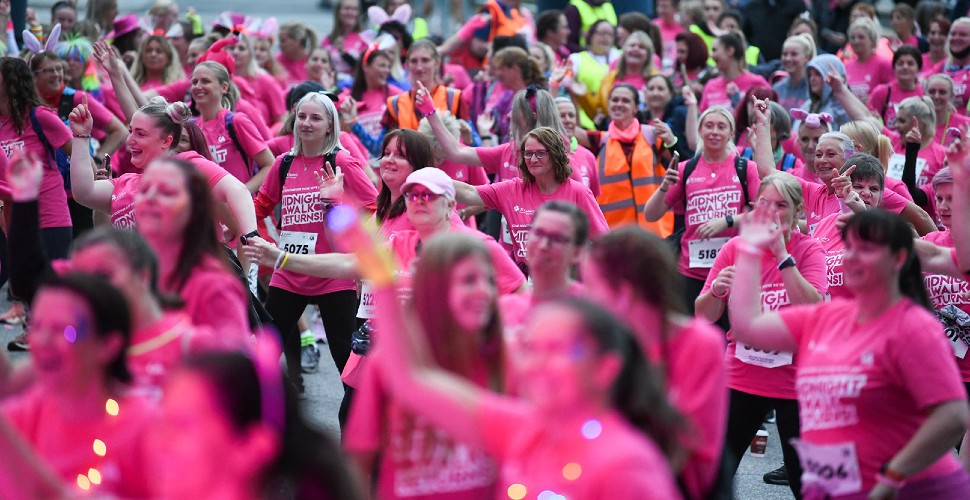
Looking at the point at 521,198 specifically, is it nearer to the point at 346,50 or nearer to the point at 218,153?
the point at 218,153

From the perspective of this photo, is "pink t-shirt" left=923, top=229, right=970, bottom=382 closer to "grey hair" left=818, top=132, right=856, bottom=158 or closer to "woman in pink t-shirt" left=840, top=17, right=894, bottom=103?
"grey hair" left=818, top=132, right=856, bottom=158

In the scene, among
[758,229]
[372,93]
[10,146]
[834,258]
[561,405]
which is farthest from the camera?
[372,93]

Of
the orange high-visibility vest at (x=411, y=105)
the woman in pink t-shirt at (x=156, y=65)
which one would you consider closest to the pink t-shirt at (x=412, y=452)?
the orange high-visibility vest at (x=411, y=105)

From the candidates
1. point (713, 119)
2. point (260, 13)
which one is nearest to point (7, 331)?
point (713, 119)

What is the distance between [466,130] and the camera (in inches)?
396

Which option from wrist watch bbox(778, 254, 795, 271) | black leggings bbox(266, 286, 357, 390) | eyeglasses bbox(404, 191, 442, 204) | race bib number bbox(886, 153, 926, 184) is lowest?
black leggings bbox(266, 286, 357, 390)

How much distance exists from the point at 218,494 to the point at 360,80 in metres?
8.69

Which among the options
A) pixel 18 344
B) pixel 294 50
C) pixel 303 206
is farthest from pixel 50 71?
pixel 294 50

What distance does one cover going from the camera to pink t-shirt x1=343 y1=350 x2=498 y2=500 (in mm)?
3637

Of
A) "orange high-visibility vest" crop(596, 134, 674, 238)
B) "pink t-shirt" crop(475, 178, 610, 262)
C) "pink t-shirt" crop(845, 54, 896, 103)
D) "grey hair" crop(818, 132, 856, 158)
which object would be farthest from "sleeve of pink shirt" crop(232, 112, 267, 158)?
"pink t-shirt" crop(845, 54, 896, 103)

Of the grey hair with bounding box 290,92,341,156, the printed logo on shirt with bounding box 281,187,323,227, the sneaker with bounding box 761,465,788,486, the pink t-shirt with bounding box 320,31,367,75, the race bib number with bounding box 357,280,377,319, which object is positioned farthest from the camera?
the pink t-shirt with bounding box 320,31,367,75

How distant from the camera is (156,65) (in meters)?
11.3

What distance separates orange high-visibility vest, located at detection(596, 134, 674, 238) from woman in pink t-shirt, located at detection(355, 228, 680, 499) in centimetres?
623

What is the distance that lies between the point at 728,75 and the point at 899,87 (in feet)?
4.92
